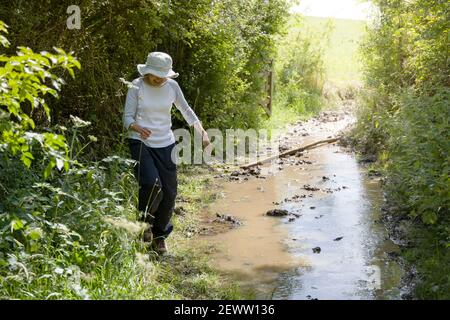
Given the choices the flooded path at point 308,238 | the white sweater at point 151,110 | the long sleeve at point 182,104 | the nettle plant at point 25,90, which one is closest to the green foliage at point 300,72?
the flooded path at point 308,238

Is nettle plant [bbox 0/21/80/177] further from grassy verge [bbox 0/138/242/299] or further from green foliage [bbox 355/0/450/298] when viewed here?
green foliage [bbox 355/0/450/298]

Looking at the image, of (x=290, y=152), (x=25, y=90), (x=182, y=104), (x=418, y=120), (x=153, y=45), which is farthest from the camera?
(x=290, y=152)

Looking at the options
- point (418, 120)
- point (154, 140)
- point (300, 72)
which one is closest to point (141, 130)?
point (154, 140)

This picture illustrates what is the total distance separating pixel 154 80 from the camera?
594cm

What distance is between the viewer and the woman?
19.3ft

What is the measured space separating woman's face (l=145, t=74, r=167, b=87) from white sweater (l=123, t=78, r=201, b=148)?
5 centimetres

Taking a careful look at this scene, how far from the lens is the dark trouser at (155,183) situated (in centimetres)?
589

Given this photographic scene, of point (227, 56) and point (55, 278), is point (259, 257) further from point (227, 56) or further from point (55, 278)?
point (227, 56)

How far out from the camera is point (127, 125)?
19.2 ft

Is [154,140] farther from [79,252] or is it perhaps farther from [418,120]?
[418,120]

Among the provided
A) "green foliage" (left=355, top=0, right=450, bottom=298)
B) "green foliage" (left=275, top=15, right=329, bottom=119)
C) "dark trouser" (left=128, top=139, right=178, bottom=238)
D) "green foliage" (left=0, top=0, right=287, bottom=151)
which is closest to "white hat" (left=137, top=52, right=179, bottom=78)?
"dark trouser" (left=128, top=139, right=178, bottom=238)

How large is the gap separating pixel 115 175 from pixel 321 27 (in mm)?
18654

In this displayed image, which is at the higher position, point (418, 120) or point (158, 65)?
point (158, 65)

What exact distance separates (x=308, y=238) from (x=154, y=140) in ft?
7.92
